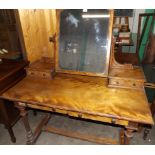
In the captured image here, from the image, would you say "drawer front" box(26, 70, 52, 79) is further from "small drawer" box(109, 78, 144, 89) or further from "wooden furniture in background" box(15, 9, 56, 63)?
"small drawer" box(109, 78, 144, 89)

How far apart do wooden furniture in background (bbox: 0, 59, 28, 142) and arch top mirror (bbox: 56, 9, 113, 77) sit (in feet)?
2.19

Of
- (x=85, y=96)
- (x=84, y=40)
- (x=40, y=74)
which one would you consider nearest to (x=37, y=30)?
(x=40, y=74)

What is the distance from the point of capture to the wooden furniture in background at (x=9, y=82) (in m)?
2.00

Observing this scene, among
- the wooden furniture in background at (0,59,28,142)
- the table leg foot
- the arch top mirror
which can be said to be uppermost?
the arch top mirror

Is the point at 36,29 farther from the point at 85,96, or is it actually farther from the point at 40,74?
the point at 85,96

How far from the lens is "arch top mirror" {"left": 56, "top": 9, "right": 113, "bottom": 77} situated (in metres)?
1.73

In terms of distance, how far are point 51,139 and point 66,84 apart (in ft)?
3.27

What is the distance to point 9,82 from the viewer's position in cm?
209

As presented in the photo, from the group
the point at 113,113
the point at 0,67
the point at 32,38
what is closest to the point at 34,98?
the point at 113,113

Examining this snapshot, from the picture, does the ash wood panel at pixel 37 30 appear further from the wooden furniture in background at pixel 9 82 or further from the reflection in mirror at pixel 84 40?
the reflection in mirror at pixel 84 40

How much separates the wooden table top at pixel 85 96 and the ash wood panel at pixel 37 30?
2.23ft

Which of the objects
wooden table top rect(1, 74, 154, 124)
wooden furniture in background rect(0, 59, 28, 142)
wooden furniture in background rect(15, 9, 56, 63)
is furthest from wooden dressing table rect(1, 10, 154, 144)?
wooden furniture in background rect(15, 9, 56, 63)

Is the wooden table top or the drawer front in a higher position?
the drawer front

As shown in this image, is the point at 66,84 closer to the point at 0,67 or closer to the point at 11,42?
the point at 0,67
